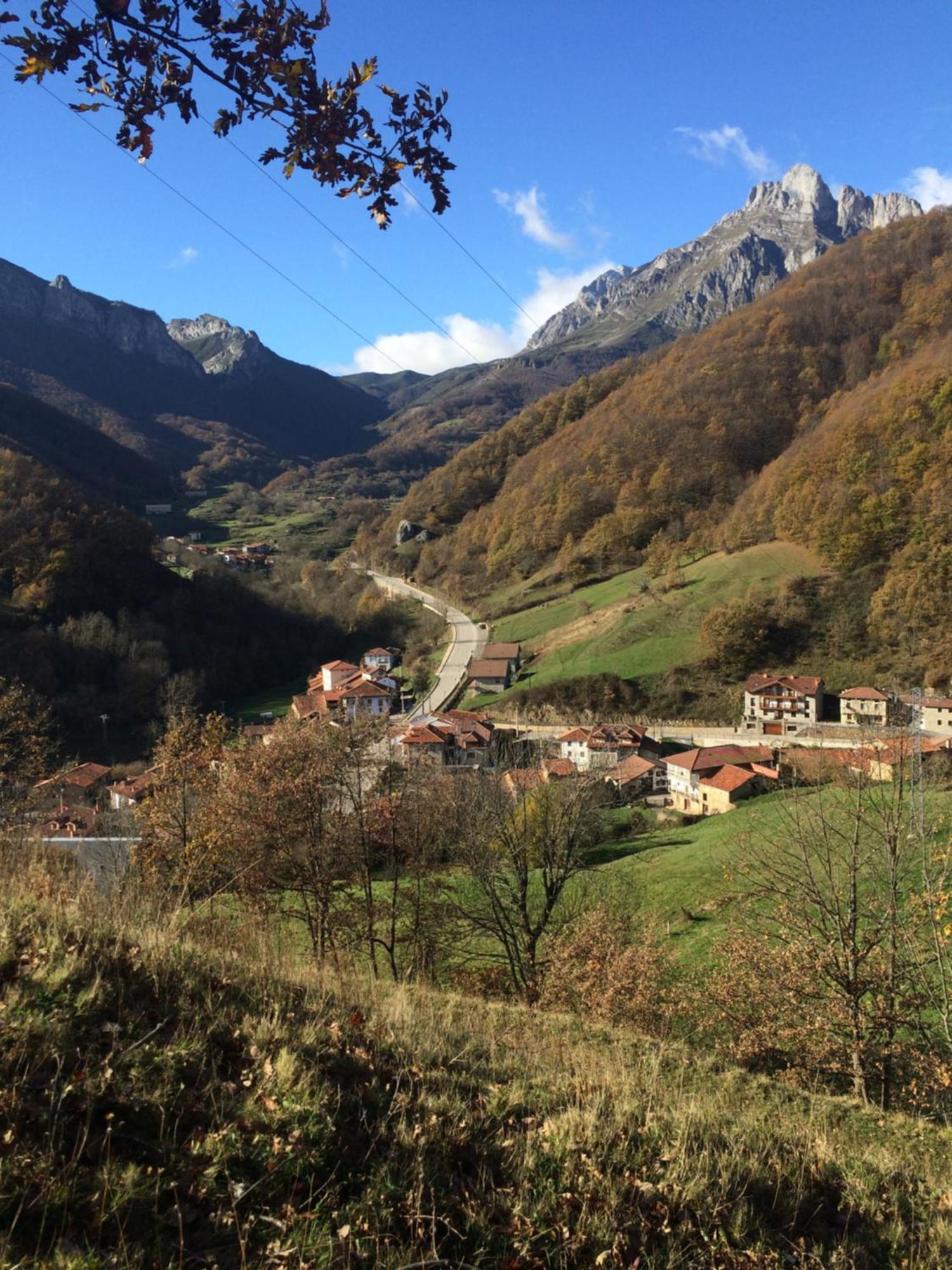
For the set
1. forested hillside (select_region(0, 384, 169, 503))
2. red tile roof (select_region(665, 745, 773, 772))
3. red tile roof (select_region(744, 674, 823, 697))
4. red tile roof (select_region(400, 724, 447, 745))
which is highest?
forested hillside (select_region(0, 384, 169, 503))

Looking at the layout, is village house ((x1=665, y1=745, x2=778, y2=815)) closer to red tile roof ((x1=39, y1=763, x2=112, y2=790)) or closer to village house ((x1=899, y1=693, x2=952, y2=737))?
village house ((x1=899, y1=693, x2=952, y2=737))

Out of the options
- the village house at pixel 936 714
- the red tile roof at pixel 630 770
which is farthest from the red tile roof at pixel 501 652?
the village house at pixel 936 714

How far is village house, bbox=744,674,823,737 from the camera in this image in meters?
46.2

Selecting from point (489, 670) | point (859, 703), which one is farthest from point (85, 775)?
point (859, 703)

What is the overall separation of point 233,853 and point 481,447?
113 meters

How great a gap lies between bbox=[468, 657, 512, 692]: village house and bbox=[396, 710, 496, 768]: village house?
33.2 ft

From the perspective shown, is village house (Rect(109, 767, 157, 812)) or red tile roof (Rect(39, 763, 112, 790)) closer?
village house (Rect(109, 767, 157, 812))

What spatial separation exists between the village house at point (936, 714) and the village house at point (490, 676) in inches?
1085

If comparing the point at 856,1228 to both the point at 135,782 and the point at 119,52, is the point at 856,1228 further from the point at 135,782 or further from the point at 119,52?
the point at 135,782

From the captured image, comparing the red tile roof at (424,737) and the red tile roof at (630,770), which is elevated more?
the red tile roof at (424,737)

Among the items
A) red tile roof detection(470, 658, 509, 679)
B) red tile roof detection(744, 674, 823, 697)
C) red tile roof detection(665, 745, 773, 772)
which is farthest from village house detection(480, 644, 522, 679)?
red tile roof detection(665, 745, 773, 772)

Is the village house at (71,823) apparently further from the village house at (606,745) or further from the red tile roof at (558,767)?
the village house at (606,745)

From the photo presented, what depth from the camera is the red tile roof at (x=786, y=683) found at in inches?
1827

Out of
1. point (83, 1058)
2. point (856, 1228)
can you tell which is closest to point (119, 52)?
point (83, 1058)
